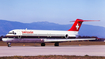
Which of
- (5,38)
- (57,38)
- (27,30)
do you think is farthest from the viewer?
(57,38)

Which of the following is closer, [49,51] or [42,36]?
[49,51]

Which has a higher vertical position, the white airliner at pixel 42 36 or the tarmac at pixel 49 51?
the white airliner at pixel 42 36

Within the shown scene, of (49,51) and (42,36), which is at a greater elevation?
(42,36)

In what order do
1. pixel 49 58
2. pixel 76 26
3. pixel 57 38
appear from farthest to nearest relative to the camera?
pixel 76 26, pixel 57 38, pixel 49 58

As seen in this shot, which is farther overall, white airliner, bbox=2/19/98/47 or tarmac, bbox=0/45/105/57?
Result: white airliner, bbox=2/19/98/47

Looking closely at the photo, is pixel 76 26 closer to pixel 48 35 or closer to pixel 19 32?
pixel 48 35

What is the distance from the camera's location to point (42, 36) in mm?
42719

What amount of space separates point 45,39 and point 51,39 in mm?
1534

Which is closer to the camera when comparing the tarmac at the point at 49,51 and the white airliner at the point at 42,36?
the tarmac at the point at 49,51

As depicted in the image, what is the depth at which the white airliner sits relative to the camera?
39500 millimetres

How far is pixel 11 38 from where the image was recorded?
38.9m

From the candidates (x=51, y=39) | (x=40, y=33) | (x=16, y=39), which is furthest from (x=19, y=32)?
(x=51, y=39)

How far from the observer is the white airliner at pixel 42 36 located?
39.5m

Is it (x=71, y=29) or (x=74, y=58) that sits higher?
(x=71, y=29)
